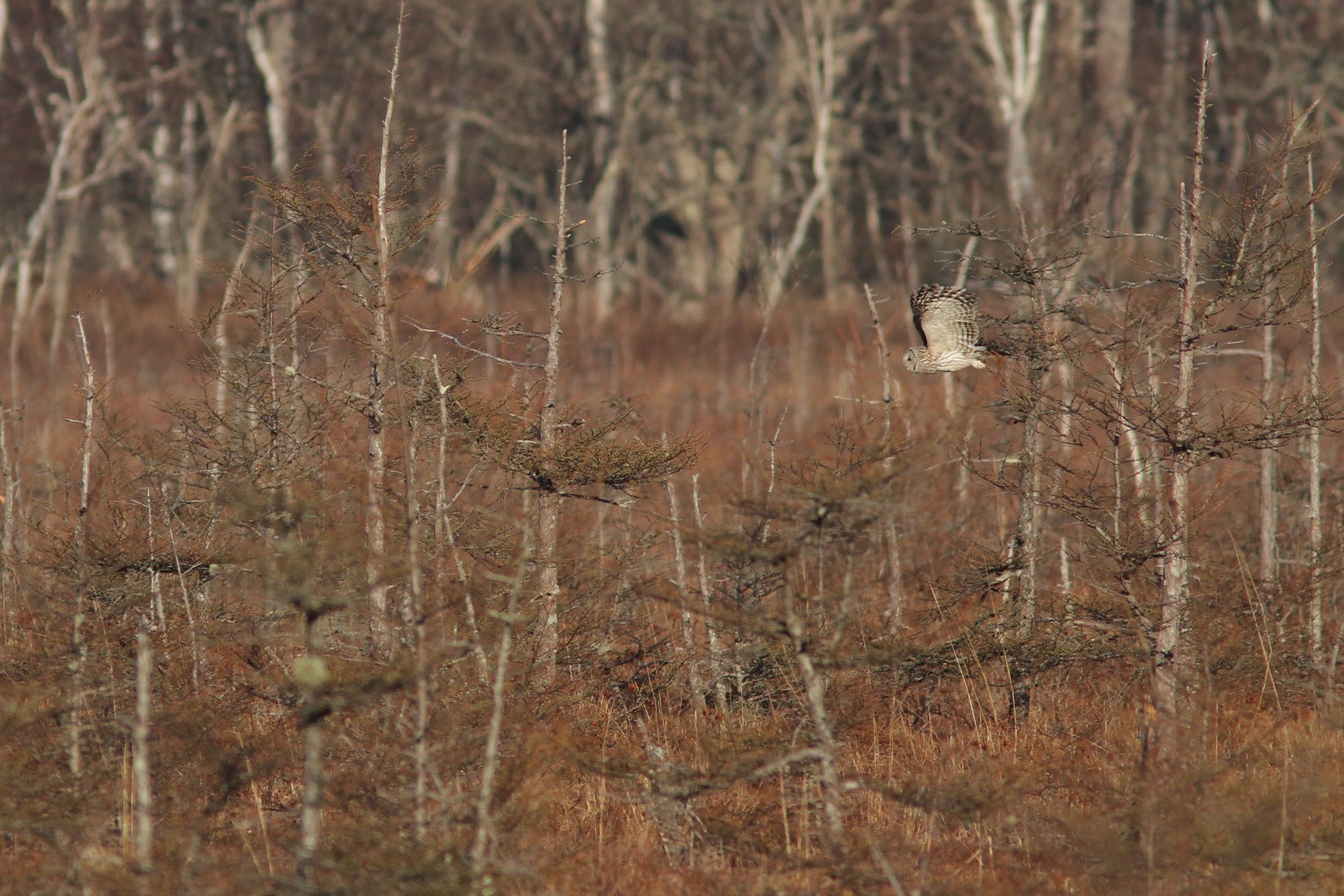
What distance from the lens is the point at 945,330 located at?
6.99 meters

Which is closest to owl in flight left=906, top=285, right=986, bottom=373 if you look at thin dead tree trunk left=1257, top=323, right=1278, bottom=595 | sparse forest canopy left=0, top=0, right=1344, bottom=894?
sparse forest canopy left=0, top=0, right=1344, bottom=894

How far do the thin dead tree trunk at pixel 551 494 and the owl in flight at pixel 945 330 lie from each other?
5.97ft

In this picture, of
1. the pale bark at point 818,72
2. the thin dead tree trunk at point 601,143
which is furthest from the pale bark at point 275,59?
the pale bark at point 818,72

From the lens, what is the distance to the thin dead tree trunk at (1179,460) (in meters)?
6.25

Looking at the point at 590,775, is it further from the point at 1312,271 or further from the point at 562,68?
the point at 562,68

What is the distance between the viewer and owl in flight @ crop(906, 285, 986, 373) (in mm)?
6918

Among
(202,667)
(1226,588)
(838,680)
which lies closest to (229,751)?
(202,667)

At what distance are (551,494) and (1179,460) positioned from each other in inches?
125

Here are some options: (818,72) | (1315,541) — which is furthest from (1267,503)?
(818,72)

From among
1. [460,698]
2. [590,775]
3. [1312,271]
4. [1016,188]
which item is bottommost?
[590,775]

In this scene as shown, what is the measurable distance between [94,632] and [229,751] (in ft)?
3.82

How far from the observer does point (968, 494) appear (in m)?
10.1

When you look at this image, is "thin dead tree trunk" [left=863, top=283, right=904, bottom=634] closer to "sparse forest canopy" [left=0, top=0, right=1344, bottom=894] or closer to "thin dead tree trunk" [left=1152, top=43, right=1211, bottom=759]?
"sparse forest canopy" [left=0, top=0, right=1344, bottom=894]

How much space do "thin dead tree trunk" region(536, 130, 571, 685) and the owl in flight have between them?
1819mm
